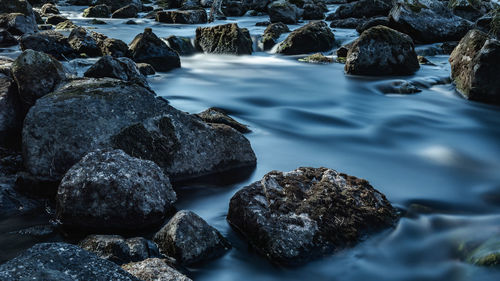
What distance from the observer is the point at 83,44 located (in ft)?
46.6

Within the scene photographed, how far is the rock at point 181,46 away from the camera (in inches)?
654

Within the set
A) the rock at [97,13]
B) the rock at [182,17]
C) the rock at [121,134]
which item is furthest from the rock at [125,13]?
the rock at [121,134]

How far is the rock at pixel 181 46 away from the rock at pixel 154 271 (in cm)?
1331

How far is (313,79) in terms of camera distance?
42.3 ft

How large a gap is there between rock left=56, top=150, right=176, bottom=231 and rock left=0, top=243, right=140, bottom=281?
6.44 ft

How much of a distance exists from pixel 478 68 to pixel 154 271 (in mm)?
8761

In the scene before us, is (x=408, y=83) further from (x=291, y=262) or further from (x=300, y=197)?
(x=291, y=262)

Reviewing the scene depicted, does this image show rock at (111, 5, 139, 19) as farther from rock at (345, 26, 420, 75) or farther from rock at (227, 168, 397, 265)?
rock at (227, 168, 397, 265)

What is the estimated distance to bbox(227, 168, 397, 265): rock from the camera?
444 cm

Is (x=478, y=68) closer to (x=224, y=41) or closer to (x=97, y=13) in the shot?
(x=224, y=41)

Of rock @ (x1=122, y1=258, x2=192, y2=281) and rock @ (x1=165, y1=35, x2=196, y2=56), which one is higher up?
rock @ (x1=165, y1=35, x2=196, y2=56)

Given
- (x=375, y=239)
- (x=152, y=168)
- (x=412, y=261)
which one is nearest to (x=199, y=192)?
(x=152, y=168)

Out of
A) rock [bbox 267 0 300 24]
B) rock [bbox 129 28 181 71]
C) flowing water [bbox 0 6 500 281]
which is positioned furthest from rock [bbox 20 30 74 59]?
rock [bbox 267 0 300 24]

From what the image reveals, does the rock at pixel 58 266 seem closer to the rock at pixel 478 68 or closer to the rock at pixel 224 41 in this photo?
the rock at pixel 478 68
